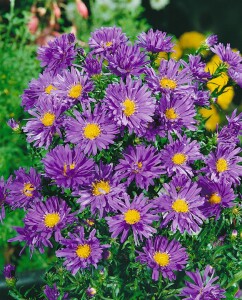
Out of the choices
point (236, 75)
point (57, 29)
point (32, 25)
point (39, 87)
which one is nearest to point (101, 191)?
point (39, 87)

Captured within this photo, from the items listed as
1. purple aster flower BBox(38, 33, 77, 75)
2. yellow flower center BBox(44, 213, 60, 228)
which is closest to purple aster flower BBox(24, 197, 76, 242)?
yellow flower center BBox(44, 213, 60, 228)

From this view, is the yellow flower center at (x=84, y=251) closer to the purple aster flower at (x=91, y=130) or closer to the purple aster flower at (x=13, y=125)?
the purple aster flower at (x=91, y=130)

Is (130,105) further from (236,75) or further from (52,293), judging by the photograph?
(52,293)

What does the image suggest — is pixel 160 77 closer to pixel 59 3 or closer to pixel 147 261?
pixel 147 261

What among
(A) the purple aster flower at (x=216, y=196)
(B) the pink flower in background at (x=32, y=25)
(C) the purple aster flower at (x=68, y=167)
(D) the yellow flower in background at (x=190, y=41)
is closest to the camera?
(C) the purple aster flower at (x=68, y=167)

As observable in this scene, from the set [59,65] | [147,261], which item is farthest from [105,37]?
[147,261]

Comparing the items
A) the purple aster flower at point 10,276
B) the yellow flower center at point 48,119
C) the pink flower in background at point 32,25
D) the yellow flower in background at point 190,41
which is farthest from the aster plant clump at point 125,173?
the yellow flower in background at point 190,41
